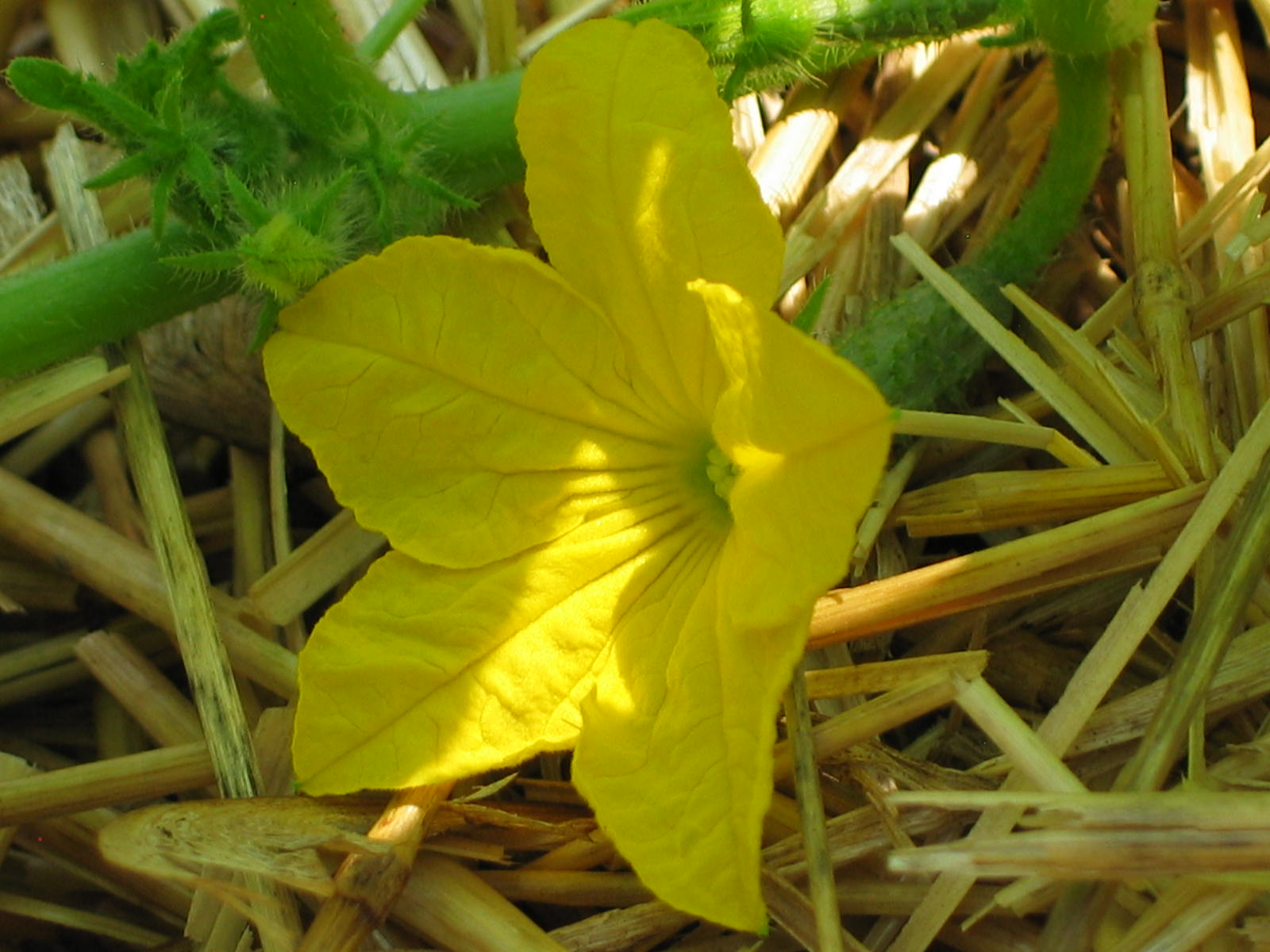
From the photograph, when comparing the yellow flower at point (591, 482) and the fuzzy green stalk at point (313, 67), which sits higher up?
the fuzzy green stalk at point (313, 67)

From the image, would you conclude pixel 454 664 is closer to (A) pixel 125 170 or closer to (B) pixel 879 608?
(B) pixel 879 608

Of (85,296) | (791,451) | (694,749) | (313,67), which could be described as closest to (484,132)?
(313,67)

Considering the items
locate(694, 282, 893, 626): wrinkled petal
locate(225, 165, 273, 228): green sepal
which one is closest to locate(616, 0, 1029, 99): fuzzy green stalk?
locate(225, 165, 273, 228): green sepal

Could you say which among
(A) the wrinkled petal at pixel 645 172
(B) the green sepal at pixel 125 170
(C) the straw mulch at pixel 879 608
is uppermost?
(B) the green sepal at pixel 125 170

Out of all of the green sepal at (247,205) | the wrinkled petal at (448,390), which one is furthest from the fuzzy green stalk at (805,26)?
the green sepal at (247,205)

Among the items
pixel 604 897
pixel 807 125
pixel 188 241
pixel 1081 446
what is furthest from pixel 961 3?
pixel 604 897

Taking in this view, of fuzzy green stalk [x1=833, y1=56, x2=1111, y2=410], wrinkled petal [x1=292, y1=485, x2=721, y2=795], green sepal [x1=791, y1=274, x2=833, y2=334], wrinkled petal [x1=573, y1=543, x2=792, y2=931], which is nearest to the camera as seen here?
wrinkled petal [x1=573, y1=543, x2=792, y2=931]

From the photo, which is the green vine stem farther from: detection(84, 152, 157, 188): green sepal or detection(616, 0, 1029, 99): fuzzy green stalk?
detection(84, 152, 157, 188): green sepal

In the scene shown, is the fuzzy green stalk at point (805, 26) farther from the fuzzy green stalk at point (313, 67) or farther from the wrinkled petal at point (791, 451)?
the wrinkled petal at point (791, 451)
